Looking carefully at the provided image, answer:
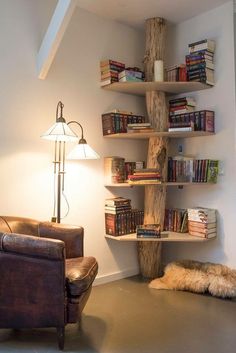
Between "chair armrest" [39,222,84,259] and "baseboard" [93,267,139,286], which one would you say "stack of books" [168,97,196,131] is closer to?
"chair armrest" [39,222,84,259]

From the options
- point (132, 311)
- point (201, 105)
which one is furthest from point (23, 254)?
point (201, 105)

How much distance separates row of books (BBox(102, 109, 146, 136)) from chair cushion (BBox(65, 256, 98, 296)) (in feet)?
4.84

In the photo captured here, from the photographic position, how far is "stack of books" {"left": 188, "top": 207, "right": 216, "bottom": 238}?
3.39 m

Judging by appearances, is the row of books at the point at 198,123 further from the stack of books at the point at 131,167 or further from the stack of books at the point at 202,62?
the stack of books at the point at 131,167

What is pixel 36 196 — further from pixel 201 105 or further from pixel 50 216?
pixel 201 105

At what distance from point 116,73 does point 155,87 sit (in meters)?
0.43

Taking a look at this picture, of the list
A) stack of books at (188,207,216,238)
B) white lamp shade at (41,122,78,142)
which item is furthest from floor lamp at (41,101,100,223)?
stack of books at (188,207,216,238)

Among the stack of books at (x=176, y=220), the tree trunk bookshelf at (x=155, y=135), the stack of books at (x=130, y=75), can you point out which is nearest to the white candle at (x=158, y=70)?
the tree trunk bookshelf at (x=155, y=135)

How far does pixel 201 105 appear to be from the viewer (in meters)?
3.64

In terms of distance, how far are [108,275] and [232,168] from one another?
1.70 m

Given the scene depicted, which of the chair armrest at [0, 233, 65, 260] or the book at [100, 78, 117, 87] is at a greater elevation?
the book at [100, 78, 117, 87]

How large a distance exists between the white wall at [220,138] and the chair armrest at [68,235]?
4.94ft

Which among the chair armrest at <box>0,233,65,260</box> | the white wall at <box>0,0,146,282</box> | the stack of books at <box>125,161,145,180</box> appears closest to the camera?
the chair armrest at <box>0,233,65,260</box>

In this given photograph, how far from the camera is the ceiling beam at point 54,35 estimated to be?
276 cm
